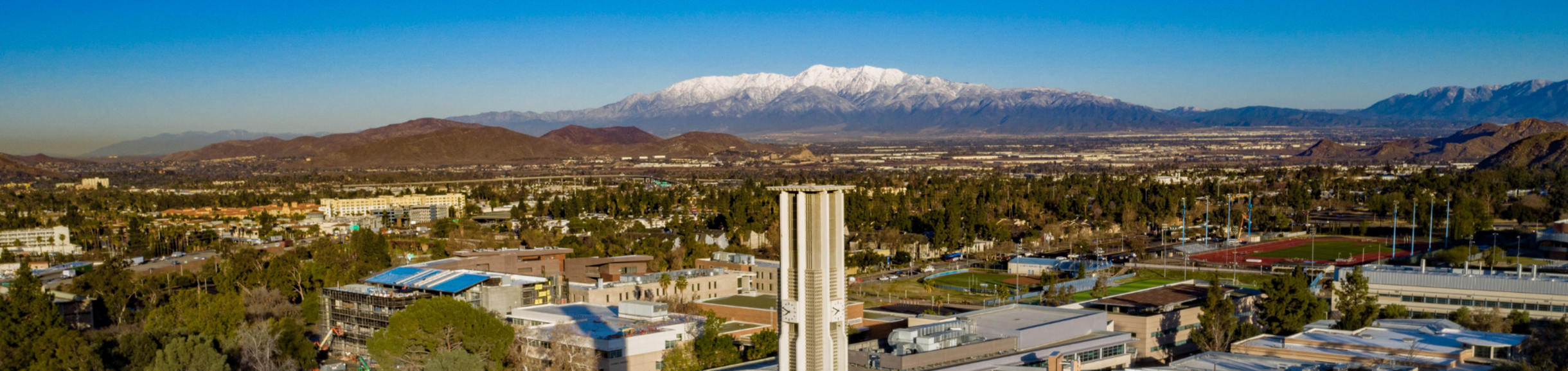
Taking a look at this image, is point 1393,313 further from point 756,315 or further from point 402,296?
point 402,296

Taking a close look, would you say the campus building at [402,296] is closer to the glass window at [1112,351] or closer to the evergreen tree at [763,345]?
the evergreen tree at [763,345]

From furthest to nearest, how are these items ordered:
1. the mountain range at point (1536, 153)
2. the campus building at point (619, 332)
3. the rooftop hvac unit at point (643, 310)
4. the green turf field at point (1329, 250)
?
the mountain range at point (1536, 153) → the green turf field at point (1329, 250) → the rooftop hvac unit at point (643, 310) → the campus building at point (619, 332)

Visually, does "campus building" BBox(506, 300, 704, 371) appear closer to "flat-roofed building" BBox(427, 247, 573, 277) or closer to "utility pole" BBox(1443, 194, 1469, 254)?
"flat-roofed building" BBox(427, 247, 573, 277)

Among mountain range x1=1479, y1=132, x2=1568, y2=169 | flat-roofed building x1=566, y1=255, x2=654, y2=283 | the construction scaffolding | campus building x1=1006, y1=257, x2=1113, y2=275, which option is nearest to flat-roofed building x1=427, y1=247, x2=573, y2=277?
flat-roofed building x1=566, y1=255, x2=654, y2=283

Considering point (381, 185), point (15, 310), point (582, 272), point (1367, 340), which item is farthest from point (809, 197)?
point (381, 185)

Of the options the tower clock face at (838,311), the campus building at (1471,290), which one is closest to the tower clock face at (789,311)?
the tower clock face at (838,311)

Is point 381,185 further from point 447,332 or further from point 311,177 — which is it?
point 447,332
